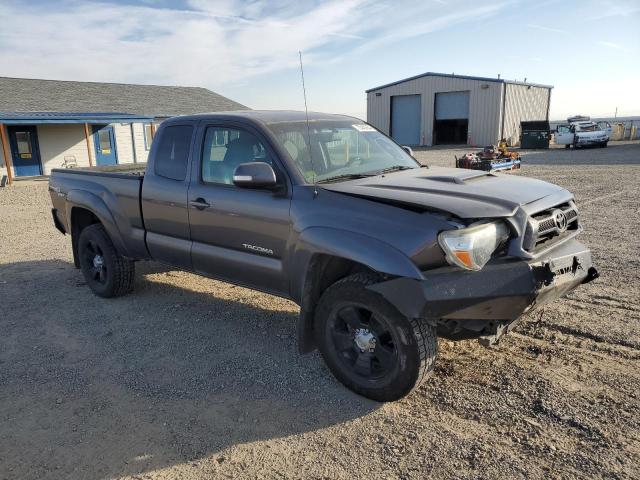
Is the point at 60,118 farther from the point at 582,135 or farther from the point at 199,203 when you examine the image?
the point at 582,135

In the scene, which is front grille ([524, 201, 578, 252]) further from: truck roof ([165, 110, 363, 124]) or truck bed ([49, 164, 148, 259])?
truck bed ([49, 164, 148, 259])

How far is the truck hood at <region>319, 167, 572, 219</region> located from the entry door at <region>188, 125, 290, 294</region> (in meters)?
0.56

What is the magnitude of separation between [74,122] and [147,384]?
2014cm

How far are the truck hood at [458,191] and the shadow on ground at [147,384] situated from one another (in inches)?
55.7

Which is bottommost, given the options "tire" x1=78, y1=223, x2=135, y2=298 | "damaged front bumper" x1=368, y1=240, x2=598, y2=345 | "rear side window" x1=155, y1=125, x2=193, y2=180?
"tire" x1=78, y1=223, x2=135, y2=298

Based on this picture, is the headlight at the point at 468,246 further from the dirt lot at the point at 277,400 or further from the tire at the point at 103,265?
the tire at the point at 103,265

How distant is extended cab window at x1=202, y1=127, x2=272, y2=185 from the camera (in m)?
4.14

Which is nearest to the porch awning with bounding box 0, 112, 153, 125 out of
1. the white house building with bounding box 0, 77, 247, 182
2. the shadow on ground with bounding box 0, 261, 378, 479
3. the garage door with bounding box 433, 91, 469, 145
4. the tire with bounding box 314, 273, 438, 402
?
the white house building with bounding box 0, 77, 247, 182

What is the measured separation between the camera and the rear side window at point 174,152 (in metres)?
4.67

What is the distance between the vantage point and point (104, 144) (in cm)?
2416

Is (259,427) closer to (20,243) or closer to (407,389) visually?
(407,389)

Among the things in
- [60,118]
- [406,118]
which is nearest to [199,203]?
[60,118]

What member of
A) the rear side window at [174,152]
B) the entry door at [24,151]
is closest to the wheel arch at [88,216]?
the rear side window at [174,152]

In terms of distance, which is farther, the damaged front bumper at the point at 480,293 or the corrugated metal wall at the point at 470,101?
the corrugated metal wall at the point at 470,101
